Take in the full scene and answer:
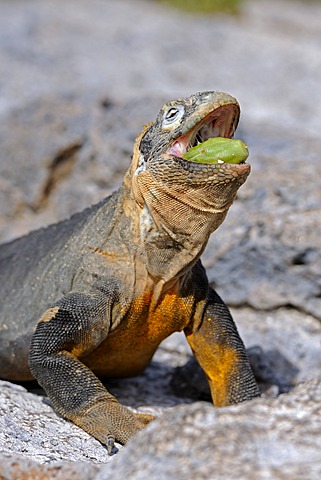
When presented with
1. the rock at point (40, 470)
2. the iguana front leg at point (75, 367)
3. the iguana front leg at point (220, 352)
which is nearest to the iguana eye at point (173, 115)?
the iguana front leg at point (75, 367)

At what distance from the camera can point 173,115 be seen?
4996 millimetres

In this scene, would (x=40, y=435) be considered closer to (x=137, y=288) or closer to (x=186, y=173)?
(x=137, y=288)

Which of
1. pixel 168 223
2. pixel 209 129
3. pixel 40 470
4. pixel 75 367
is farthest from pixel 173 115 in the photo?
pixel 40 470

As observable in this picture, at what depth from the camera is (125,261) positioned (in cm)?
533

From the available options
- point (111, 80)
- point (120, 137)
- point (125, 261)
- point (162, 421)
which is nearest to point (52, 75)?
point (111, 80)

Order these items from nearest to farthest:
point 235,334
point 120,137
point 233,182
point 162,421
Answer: point 162,421 → point 233,182 → point 235,334 → point 120,137

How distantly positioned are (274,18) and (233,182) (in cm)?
1873

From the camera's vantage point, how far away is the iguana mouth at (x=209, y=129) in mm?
4867

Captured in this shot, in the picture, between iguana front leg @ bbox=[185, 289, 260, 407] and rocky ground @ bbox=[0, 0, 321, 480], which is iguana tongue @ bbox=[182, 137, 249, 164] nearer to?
iguana front leg @ bbox=[185, 289, 260, 407]

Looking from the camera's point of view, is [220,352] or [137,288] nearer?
[137,288]

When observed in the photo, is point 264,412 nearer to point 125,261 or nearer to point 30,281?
point 125,261

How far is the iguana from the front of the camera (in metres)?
4.88

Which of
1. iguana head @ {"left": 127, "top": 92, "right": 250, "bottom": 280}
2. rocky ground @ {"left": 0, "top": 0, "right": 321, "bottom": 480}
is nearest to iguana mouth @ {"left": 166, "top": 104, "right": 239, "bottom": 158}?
iguana head @ {"left": 127, "top": 92, "right": 250, "bottom": 280}

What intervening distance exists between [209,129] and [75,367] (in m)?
1.60
